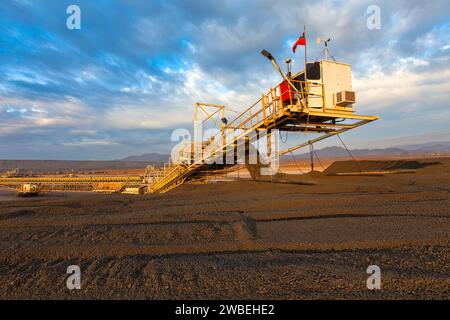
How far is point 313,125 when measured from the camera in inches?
475

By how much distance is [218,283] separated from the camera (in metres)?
3.40

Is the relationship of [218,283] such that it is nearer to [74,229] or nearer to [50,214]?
[74,229]

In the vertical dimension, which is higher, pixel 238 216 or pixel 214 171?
pixel 214 171

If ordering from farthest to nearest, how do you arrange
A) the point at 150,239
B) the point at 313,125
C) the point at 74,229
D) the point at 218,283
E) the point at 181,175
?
1. the point at 181,175
2. the point at 313,125
3. the point at 74,229
4. the point at 150,239
5. the point at 218,283

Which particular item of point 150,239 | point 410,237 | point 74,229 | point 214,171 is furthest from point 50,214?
point 214,171

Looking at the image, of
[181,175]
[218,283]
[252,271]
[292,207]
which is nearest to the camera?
[218,283]

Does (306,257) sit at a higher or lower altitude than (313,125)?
lower

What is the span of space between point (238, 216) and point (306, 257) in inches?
129
